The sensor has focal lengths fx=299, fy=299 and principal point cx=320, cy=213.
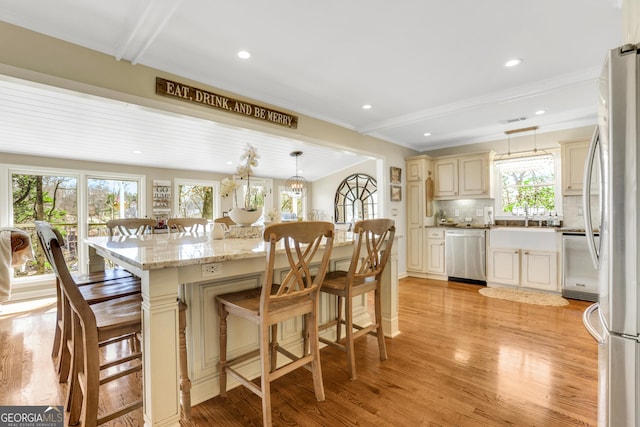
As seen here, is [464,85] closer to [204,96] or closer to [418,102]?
[418,102]

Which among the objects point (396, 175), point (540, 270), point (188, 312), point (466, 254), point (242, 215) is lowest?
point (540, 270)

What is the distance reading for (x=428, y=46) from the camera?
2428mm

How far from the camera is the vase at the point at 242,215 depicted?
8.18ft

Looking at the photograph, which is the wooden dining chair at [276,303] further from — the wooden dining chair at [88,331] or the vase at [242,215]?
the vase at [242,215]

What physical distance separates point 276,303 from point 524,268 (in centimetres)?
420

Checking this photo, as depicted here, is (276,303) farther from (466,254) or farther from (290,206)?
(290,206)

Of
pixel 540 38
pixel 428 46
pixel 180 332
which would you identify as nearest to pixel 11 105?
pixel 180 332

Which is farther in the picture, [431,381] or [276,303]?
[431,381]

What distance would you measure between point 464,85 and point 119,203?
559 centimetres

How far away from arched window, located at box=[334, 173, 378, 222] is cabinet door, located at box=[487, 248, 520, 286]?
3.11 meters

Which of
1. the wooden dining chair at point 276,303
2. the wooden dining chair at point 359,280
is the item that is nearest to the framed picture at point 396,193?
the wooden dining chair at point 359,280

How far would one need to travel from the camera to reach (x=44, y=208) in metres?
4.60

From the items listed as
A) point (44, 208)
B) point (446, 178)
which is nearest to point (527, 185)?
point (446, 178)

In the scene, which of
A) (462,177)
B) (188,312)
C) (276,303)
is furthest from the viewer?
(462,177)
